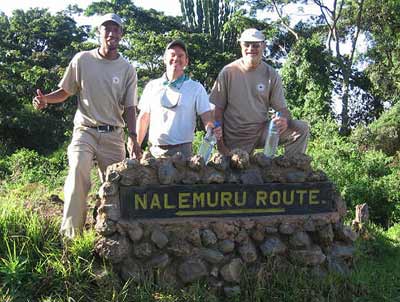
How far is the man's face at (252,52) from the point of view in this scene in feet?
15.9

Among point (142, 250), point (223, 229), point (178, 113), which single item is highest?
point (178, 113)

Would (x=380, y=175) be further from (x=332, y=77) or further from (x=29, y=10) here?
(x=29, y=10)

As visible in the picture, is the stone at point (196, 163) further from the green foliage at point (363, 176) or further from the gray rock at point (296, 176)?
the green foliage at point (363, 176)

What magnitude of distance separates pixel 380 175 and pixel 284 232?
6408 mm

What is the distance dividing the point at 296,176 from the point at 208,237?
3.05 feet

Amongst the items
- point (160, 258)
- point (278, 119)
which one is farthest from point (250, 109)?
point (160, 258)

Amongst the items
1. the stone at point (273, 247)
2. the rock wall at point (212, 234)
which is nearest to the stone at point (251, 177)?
the rock wall at point (212, 234)

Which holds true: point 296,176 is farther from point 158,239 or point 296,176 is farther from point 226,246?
point 158,239

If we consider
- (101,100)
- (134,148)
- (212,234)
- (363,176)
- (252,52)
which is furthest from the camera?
(363,176)

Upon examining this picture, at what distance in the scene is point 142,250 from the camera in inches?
164

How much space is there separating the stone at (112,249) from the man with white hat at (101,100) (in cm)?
38

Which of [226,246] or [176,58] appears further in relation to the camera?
[176,58]

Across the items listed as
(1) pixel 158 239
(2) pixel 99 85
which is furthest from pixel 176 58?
(1) pixel 158 239

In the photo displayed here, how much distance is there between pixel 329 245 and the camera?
4.59 meters
